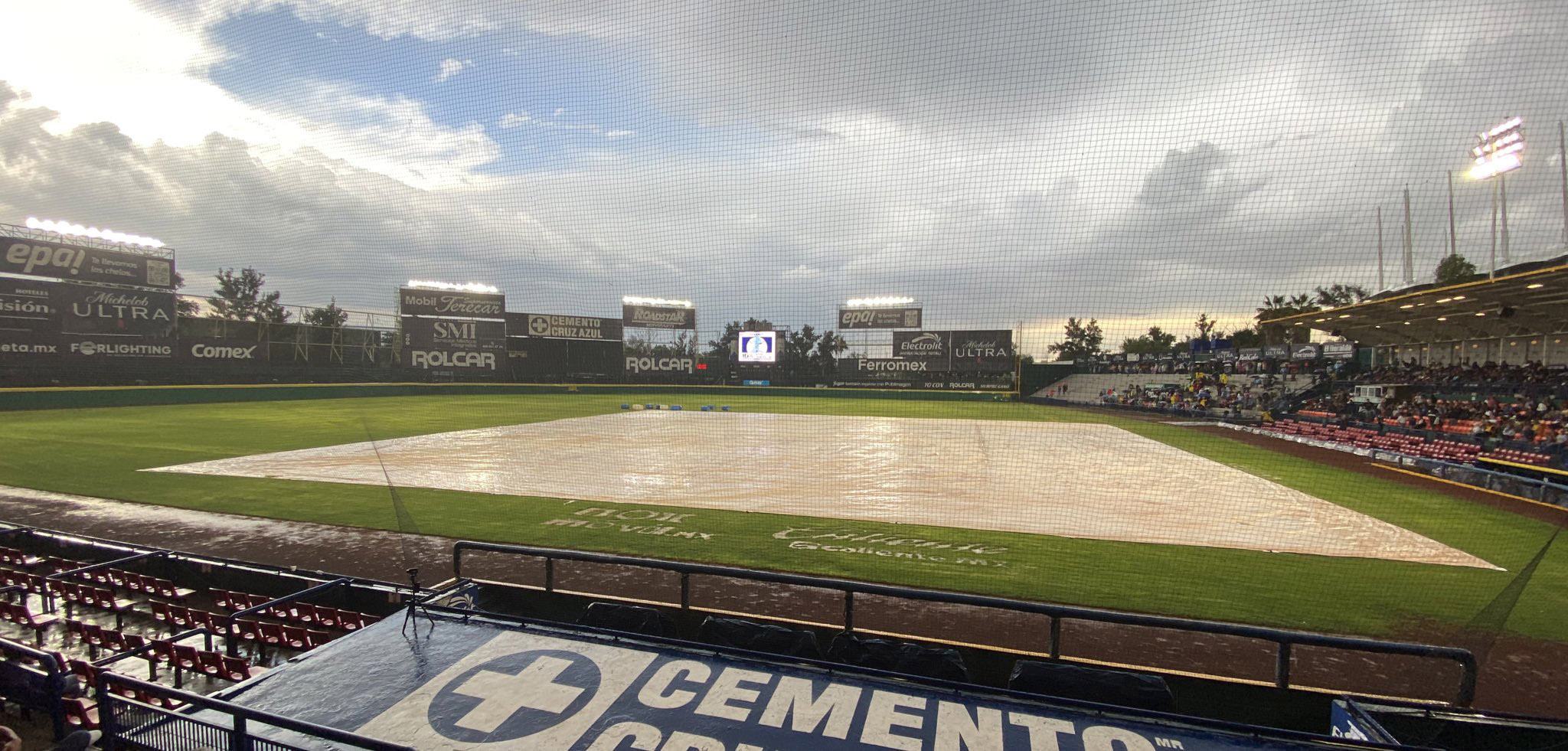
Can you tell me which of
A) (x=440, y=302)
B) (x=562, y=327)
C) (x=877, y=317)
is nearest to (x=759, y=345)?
(x=877, y=317)

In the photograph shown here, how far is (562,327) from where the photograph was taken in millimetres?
34375

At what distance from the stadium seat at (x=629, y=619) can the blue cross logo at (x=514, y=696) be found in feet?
2.15

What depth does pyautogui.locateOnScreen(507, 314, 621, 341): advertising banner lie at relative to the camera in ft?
111

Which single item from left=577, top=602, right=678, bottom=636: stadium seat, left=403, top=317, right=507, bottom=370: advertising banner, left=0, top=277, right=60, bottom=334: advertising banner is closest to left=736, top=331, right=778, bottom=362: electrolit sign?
left=403, top=317, right=507, bottom=370: advertising banner

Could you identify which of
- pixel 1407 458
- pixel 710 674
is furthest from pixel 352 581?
pixel 1407 458

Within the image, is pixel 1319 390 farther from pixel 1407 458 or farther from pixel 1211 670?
pixel 1211 670

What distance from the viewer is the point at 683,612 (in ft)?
12.6

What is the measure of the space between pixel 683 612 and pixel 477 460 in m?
12.3

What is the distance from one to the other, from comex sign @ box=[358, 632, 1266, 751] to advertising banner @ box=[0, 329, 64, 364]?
33.3m

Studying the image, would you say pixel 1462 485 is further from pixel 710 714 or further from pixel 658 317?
pixel 658 317

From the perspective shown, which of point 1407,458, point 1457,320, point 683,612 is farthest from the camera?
point 1457,320

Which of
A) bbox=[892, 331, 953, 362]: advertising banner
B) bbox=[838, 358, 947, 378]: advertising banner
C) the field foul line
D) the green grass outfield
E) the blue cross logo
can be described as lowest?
the field foul line

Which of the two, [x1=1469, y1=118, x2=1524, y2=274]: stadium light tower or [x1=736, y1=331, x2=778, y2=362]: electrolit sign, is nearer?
[x1=1469, y1=118, x2=1524, y2=274]: stadium light tower

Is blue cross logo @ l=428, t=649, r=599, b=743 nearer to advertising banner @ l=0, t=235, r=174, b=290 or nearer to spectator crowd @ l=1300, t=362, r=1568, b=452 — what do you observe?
spectator crowd @ l=1300, t=362, r=1568, b=452
